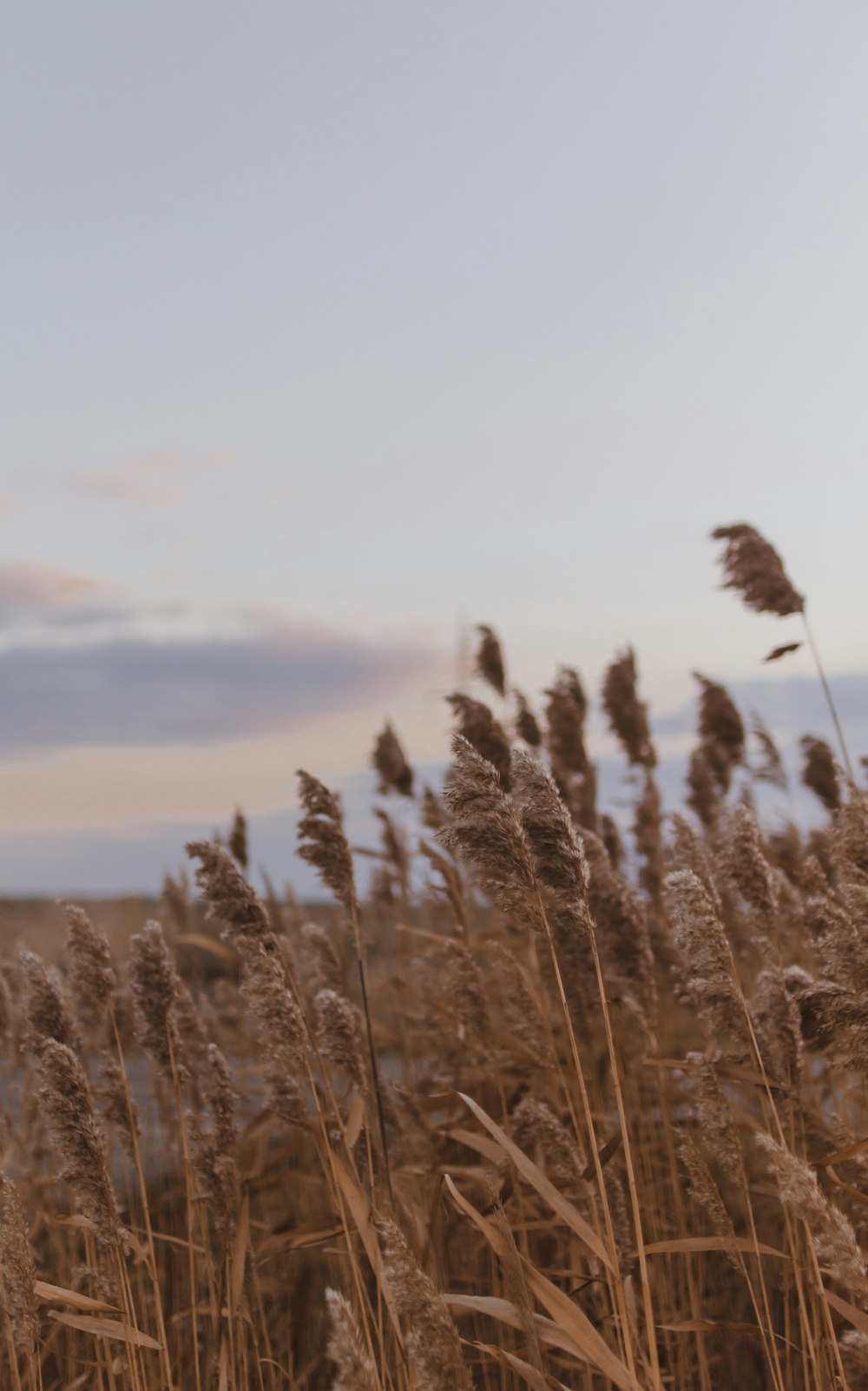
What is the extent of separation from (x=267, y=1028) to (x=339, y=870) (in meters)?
0.50

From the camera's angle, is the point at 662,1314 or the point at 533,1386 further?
the point at 662,1314

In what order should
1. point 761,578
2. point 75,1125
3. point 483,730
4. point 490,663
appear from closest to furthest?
point 75,1125 < point 483,730 < point 761,578 < point 490,663

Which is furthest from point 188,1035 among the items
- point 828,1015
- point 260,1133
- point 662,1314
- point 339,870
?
point 828,1015

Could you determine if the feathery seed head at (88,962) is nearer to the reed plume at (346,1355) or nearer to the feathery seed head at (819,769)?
the reed plume at (346,1355)

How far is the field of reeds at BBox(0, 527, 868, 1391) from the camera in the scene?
6.20 feet

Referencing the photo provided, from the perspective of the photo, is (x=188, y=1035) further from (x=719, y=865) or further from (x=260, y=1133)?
(x=719, y=865)

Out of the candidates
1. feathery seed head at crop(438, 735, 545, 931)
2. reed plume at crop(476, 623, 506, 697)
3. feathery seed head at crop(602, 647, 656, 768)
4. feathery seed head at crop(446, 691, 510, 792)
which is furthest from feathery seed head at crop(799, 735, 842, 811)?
feathery seed head at crop(438, 735, 545, 931)

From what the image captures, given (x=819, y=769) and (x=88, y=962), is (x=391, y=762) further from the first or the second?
(x=88, y=962)

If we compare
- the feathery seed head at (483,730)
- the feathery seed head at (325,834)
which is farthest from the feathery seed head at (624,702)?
the feathery seed head at (325,834)

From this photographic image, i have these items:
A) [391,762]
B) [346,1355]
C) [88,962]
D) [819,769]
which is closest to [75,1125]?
[88,962]

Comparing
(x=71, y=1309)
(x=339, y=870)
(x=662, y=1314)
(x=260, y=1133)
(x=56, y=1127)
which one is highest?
(x=339, y=870)

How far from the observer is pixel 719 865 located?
8.40 feet

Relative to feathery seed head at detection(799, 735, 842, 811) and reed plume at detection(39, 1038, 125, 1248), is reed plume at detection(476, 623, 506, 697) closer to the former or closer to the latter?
feathery seed head at detection(799, 735, 842, 811)

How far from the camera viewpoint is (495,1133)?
1934 mm
